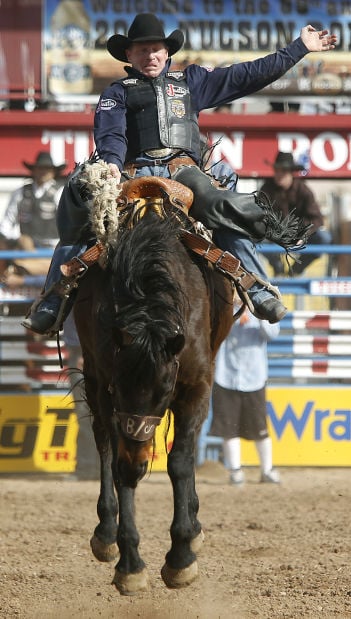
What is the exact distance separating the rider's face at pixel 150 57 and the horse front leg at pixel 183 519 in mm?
1749

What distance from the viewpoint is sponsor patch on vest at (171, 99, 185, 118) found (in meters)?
4.93

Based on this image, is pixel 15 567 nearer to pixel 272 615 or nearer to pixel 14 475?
pixel 272 615

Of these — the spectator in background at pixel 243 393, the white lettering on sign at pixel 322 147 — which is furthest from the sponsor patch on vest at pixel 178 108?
the white lettering on sign at pixel 322 147

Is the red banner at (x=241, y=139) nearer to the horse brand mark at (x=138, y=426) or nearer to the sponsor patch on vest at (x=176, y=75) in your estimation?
the sponsor patch on vest at (x=176, y=75)

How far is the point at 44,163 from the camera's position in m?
9.78

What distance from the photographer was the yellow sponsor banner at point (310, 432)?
9.16 meters

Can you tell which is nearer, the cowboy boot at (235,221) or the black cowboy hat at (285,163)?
the cowboy boot at (235,221)

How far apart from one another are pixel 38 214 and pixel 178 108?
5.04 metres

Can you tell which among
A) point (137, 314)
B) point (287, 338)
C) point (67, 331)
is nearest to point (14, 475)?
point (287, 338)

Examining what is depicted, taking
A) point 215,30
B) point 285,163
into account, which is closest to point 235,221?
point 285,163

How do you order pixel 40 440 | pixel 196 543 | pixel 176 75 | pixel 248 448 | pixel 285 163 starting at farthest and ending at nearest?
pixel 285 163 → pixel 248 448 → pixel 40 440 → pixel 176 75 → pixel 196 543

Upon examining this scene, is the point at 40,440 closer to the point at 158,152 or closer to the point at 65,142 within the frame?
the point at 65,142

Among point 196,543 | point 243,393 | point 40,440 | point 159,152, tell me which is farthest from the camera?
point 40,440

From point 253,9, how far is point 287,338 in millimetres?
3599
